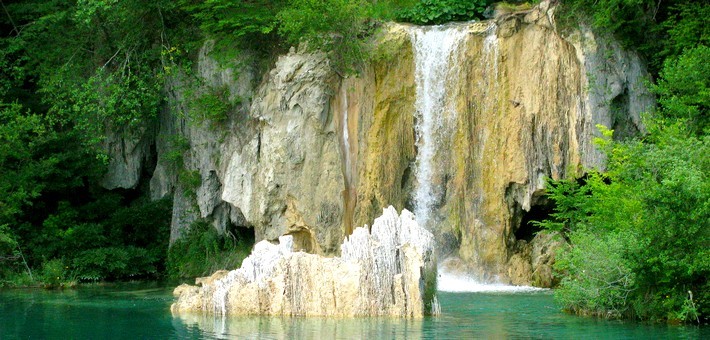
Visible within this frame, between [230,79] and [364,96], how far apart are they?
4613 millimetres

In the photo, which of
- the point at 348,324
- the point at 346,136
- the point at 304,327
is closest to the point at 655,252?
the point at 348,324

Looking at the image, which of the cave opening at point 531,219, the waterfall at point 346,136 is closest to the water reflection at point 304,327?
the waterfall at point 346,136

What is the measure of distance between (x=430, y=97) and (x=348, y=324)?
35.8 feet

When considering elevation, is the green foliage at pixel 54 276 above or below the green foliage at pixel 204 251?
below

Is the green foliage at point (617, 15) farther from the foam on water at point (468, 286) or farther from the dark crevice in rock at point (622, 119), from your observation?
the foam on water at point (468, 286)

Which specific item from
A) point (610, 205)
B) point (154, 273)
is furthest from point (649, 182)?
point (154, 273)

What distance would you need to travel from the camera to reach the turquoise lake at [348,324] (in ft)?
57.0

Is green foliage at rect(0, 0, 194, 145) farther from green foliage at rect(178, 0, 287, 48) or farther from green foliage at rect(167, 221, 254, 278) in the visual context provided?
green foliage at rect(167, 221, 254, 278)

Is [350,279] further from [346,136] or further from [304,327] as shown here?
[346,136]

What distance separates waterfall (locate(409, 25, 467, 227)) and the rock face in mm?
28

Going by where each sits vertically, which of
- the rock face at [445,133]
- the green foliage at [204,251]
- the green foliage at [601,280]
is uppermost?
the rock face at [445,133]

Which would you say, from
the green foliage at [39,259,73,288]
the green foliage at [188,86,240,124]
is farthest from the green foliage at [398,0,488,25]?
the green foliage at [39,259,73,288]

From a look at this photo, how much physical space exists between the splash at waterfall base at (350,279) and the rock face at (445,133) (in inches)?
281

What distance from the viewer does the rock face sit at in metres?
26.2
